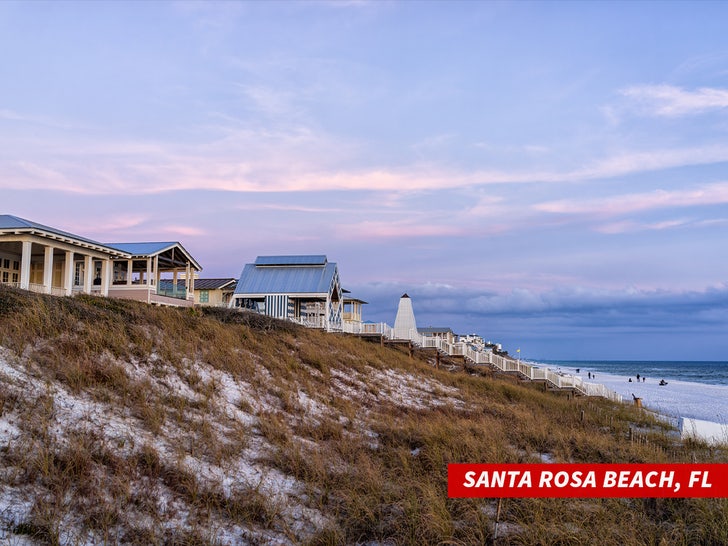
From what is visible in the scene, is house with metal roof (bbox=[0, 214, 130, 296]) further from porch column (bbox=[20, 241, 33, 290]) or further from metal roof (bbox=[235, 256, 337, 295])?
metal roof (bbox=[235, 256, 337, 295])

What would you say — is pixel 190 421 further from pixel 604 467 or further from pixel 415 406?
pixel 415 406

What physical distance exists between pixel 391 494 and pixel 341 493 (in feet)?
2.40

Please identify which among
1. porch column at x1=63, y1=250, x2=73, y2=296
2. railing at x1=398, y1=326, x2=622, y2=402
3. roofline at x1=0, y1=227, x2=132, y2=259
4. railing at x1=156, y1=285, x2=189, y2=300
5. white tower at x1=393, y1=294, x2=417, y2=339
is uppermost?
roofline at x1=0, y1=227, x2=132, y2=259

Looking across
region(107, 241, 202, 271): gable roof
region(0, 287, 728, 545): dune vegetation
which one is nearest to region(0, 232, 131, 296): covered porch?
region(107, 241, 202, 271): gable roof

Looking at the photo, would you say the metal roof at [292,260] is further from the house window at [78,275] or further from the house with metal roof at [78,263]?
the house window at [78,275]

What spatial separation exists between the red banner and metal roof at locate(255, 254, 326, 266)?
31014 mm

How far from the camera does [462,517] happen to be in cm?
762

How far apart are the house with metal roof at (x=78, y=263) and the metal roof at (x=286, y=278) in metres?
3.42

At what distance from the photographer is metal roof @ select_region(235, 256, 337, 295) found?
3638cm

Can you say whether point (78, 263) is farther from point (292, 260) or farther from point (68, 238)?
point (292, 260)

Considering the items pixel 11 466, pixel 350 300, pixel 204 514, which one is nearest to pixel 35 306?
pixel 11 466

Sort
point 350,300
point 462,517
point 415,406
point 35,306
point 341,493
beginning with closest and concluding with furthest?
point 462,517 → point 341,493 → point 35,306 → point 415,406 → point 350,300

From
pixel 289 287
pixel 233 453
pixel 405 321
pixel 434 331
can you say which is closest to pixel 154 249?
pixel 289 287

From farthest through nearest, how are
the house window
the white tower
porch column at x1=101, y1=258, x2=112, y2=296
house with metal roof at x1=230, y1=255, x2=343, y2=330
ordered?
house with metal roof at x1=230, y1=255, x2=343, y2=330 < the white tower < the house window < porch column at x1=101, y1=258, x2=112, y2=296
